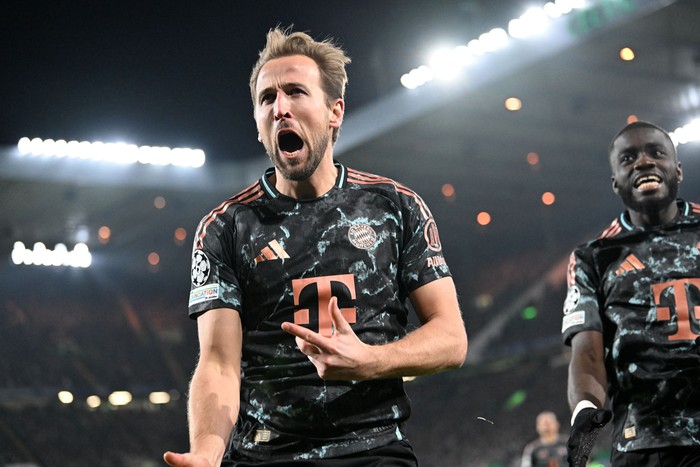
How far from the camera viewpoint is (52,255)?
23.1m

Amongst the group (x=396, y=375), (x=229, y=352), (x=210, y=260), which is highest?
(x=210, y=260)

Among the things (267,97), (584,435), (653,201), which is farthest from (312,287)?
(653,201)

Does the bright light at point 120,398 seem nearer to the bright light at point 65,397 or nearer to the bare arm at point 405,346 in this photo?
the bright light at point 65,397

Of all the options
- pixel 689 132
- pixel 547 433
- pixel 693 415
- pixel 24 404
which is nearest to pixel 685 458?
pixel 693 415

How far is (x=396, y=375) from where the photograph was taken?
99.0 inches

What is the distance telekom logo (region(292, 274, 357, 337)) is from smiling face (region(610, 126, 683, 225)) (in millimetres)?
1790

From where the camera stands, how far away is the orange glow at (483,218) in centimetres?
2258

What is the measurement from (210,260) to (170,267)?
917 inches

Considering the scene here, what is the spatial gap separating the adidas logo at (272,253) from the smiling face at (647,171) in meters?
1.89

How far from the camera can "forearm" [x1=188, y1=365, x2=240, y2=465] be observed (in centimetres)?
247

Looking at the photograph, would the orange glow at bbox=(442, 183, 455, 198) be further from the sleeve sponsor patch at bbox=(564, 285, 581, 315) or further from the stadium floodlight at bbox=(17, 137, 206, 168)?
the sleeve sponsor patch at bbox=(564, 285, 581, 315)

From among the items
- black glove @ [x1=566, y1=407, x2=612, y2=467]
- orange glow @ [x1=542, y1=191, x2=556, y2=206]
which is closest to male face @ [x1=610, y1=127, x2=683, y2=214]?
black glove @ [x1=566, y1=407, x2=612, y2=467]

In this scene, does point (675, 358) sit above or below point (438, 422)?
below

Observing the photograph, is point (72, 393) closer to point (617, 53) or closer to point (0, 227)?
point (0, 227)
